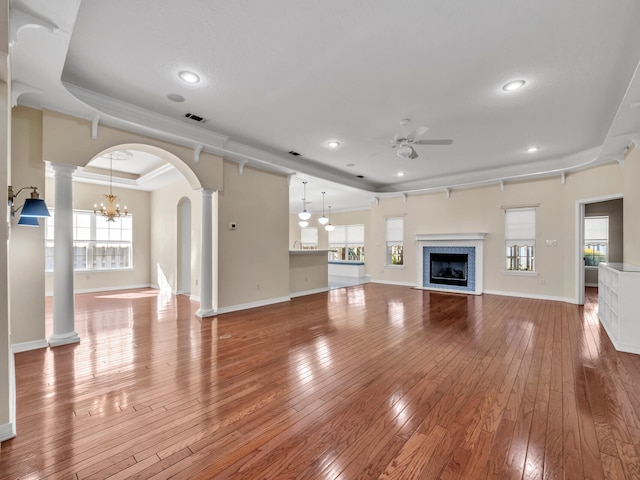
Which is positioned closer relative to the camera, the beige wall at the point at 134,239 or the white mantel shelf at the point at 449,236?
the beige wall at the point at 134,239

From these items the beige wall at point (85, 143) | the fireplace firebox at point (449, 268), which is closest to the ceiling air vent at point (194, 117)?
the beige wall at point (85, 143)

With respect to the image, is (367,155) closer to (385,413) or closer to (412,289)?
(412,289)

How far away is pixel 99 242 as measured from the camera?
7.91 m

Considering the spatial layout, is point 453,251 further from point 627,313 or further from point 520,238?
point 627,313

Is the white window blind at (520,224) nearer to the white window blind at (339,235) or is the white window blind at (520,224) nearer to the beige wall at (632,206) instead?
the beige wall at (632,206)

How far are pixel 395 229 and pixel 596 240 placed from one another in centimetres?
605

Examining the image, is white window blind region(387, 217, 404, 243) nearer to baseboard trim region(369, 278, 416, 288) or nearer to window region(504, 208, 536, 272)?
baseboard trim region(369, 278, 416, 288)

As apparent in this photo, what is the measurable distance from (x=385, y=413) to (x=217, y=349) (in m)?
2.26

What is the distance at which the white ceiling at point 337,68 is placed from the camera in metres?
2.38

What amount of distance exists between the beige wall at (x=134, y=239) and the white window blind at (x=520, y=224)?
9.95 meters

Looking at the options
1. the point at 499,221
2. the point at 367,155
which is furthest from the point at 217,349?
the point at 499,221

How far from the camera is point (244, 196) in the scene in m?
5.91

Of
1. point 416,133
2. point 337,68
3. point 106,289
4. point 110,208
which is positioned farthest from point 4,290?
point 106,289

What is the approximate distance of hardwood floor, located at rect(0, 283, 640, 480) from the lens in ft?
5.70
